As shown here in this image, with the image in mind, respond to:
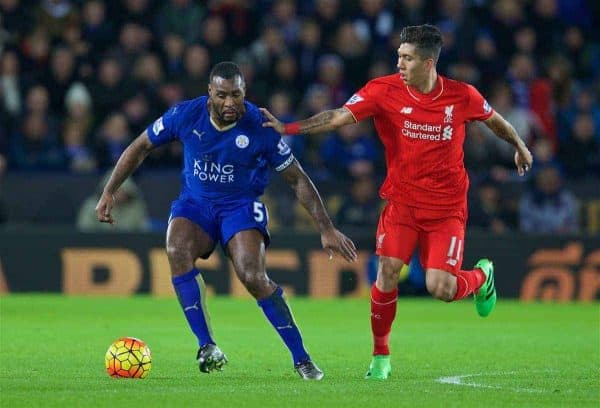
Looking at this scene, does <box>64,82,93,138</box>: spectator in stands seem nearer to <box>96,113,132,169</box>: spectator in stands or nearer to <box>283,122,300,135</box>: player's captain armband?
<box>96,113,132,169</box>: spectator in stands

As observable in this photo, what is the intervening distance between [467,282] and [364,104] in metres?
1.45

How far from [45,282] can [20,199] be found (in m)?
1.20

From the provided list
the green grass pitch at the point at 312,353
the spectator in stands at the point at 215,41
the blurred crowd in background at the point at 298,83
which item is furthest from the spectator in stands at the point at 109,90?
the green grass pitch at the point at 312,353

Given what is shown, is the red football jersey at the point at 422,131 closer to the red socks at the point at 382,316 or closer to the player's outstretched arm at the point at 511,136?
the player's outstretched arm at the point at 511,136

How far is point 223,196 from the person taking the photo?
9.08 m

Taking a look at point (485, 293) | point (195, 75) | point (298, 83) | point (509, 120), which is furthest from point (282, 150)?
point (509, 120)

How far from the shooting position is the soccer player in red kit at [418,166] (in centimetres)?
901

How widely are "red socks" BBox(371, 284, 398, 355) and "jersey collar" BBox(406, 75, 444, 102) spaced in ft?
4.25

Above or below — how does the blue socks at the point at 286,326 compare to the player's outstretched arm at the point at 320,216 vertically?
below

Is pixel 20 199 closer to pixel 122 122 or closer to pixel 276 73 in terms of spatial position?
pixel 122 122

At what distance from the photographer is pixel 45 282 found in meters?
17.1

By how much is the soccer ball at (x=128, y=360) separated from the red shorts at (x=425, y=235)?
1.73 m

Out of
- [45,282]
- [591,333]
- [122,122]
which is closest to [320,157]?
[122,122]

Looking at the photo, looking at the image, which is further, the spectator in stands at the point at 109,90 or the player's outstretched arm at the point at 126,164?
the spectator in stands at the point at 109,90
